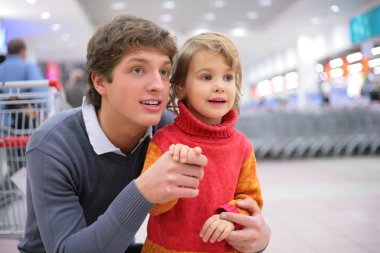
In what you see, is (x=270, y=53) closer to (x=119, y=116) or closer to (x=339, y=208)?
(x=339, y=208)

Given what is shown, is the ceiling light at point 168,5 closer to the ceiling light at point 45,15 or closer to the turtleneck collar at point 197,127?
the ceiling light at point 45,15

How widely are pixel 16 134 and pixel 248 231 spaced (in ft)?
6.58

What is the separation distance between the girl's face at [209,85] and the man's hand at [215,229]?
0.36m

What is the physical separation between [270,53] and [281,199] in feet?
65.6

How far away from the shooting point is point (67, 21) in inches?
490

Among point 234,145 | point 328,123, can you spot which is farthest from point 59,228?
point 328,123

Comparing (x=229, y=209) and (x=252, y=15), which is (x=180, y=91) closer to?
(x=229, y=209)

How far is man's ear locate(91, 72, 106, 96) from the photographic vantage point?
1.26 metres

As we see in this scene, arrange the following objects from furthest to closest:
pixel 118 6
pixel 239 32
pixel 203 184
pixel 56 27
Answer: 1. pixel 239 32
2. pixel 56 27
3. pixel 118 6
4. pixel 203 184

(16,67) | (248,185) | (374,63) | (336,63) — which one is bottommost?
(248,185)

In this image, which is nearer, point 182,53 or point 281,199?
point 182,53

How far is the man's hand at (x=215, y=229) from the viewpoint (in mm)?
1136

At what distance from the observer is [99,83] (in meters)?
1.28

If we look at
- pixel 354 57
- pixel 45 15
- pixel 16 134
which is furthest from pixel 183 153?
pixel 354 57
